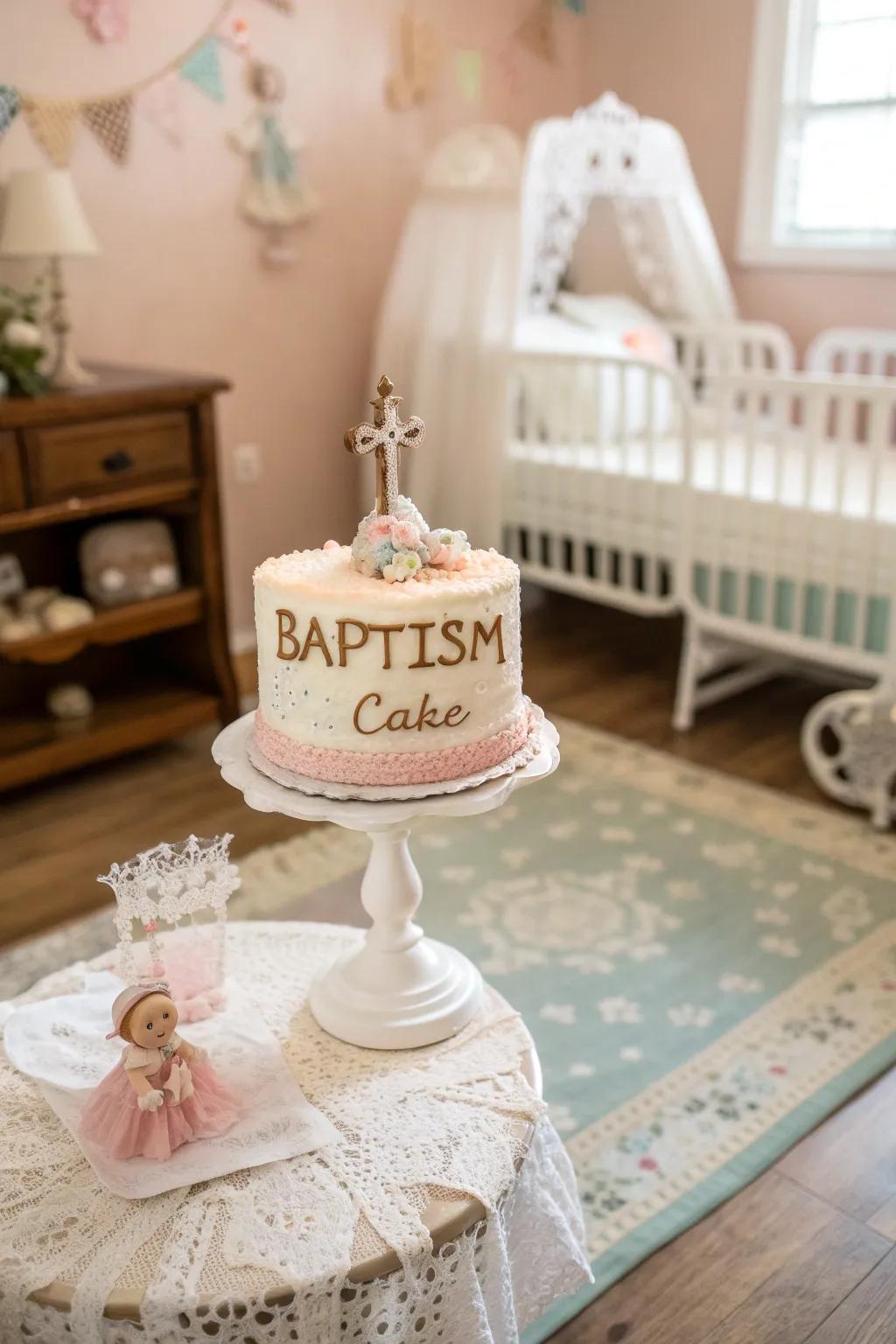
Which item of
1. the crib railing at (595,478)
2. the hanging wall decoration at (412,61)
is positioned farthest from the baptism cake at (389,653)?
the hanging wall decoration at (412,61)

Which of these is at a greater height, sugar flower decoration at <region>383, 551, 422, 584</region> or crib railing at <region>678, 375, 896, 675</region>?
sugar flower decoration at <region>383, 551, 422, 584</region>

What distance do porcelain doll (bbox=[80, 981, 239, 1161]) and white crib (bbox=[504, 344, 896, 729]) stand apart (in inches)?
74.4

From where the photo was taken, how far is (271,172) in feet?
10.7

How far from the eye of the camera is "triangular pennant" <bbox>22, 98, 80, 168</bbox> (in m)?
2.78

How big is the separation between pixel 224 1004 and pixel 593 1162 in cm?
61

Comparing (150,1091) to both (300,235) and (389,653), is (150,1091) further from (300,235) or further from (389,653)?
(300,235)

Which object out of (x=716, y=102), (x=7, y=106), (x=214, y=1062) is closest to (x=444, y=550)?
(x=214, y=1062)

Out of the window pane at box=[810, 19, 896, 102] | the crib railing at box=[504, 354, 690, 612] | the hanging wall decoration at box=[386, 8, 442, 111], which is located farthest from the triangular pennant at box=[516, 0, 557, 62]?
the crib railing at box=[504, 354, 690, 612]

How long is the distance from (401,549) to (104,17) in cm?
230

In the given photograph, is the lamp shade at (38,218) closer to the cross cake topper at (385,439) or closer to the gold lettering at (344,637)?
the cross cake topper at (385,439)

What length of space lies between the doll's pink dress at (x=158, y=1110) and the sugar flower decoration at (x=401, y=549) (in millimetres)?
508

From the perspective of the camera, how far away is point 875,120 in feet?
11.1

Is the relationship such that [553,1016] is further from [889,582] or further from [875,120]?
[875,120]

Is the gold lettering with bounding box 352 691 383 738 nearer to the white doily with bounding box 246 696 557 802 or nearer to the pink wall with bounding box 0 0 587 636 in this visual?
the white doily with bounding box 246 696 557 802
